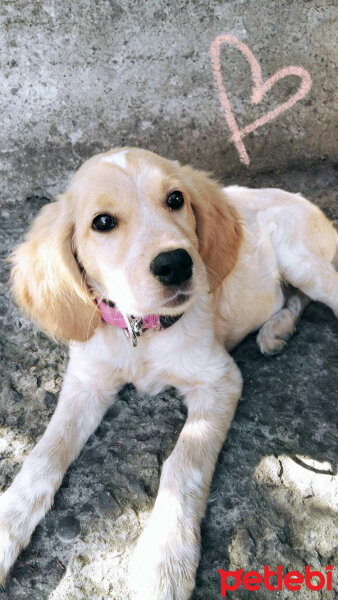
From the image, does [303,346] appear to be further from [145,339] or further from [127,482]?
[127,482]

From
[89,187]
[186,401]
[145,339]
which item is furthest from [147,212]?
[186,401]

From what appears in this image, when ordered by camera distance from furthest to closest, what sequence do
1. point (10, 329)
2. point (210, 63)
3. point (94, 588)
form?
point (210, 63), point (10, 329), point (94, 588)

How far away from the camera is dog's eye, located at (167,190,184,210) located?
2.08 metres

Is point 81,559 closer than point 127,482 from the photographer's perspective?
Yes

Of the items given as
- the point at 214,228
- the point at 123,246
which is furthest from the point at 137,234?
the point at 214,228

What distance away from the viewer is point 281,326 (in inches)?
107

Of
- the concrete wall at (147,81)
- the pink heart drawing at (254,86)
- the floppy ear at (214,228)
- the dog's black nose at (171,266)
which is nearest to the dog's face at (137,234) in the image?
the dog's black nose at (171,266)

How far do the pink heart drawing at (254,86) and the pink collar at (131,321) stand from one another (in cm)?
193

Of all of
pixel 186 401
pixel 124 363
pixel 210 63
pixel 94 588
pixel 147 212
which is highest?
pixel 210 63

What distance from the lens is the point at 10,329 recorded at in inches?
117

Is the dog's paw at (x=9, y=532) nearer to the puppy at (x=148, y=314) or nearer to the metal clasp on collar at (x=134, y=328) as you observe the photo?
the puppy at (x=148, y=314)

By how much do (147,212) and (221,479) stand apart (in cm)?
116

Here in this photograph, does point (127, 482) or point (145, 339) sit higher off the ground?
point (145, 339)

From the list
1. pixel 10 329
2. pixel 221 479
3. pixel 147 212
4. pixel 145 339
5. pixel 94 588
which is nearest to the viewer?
pixel 94 588
